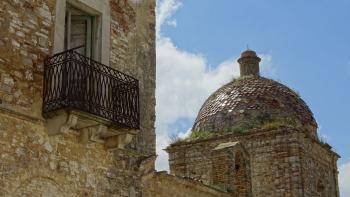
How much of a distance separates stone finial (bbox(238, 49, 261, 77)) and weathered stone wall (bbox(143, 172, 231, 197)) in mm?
6977

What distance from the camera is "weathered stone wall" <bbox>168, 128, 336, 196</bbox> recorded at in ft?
55.6

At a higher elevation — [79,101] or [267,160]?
[267,160]

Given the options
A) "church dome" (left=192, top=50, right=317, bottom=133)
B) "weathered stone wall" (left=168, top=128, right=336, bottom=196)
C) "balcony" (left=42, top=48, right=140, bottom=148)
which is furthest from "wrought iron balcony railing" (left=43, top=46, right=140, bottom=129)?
"church dome" (left=192, top=50, right=317, bottom=133)

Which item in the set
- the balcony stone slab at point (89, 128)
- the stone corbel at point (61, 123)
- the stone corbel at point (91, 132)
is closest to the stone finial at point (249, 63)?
the balcony stone slab at point (89, 128)

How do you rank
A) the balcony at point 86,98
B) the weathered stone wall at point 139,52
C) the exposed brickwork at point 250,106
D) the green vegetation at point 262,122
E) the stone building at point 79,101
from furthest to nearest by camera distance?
the exposed brickwork at point 250,106 → the green vegetation at point 262,122 → the weathered stone wall at point 139,52 → the balcony at point 86,98 → the stone building at point 79,101

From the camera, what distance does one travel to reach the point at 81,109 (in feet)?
27.2

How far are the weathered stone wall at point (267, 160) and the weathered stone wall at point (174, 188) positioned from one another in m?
3.41

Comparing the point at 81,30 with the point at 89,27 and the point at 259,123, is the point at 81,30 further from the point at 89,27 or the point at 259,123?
the point at 259,123

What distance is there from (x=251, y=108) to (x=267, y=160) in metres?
1.67

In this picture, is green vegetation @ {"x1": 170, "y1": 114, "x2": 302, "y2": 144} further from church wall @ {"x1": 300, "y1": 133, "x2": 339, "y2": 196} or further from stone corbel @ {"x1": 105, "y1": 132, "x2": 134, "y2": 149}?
stone corbel @ {"x1": 105, "y1": 132, "x2": 134, "y2": 149}

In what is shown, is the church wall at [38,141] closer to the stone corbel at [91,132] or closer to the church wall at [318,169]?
the stone corbel at [91,132]

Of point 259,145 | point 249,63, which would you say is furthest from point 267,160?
point 249,63

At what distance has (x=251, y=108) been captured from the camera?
18.2 m

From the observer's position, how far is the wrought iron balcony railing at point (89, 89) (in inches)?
329
